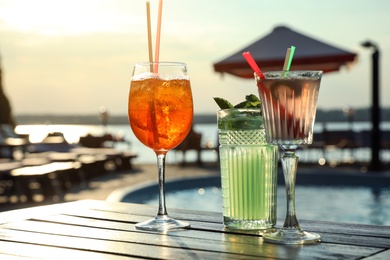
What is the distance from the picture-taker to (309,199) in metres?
12.4

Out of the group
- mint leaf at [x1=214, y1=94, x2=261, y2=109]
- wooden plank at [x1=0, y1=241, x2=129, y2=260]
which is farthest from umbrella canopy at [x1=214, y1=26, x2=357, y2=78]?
wooden plank at [x1=0, y1=241, x2=129, y2=260]

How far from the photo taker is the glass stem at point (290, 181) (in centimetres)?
164

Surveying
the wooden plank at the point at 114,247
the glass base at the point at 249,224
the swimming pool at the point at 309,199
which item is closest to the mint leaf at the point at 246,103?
the glass base at the point at 249,224

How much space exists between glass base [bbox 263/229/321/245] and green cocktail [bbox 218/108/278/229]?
175 millimetres

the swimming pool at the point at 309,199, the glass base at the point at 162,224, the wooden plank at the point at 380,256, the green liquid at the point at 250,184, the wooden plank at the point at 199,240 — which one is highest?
the green liquid at the point at 250,184

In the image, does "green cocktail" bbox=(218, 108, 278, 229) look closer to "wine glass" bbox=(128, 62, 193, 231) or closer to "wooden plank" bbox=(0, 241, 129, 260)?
"wine glass" bbox=(128, 62, 193, 231)

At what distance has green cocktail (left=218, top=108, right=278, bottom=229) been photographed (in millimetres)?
1842

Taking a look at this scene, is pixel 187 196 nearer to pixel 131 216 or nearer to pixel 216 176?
pixel 216 176

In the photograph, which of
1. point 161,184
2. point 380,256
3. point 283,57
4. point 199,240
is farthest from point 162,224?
point 283,57

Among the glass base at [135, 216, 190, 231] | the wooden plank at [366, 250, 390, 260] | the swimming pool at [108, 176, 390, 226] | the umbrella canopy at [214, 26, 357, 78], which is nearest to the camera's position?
the wooden plank at [366, 250, 390, 260]

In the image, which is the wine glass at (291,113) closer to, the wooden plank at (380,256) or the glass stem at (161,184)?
the wooden plank at (380,256)

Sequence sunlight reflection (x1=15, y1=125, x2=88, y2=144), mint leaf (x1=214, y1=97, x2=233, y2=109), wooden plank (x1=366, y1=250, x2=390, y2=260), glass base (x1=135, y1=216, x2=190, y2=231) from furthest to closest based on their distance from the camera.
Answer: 1. sunlight reflection (x1=15, y1=125, x2=88, y2=144)
2. mint leaf (x1=214, y1=97, x2=233, y2=109)
3. glass base (x1=135, y1=216, x2=190, y2=231)
4. wooden plank (x1=366, y1=250, x2=390, y2=260)

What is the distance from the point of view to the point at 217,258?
4.73 ft

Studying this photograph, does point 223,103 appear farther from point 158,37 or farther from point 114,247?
point 114,247
